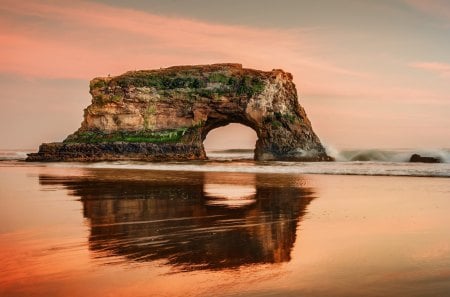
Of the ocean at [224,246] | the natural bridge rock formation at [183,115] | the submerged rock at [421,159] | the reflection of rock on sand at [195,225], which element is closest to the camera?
the ocean at [224,246]

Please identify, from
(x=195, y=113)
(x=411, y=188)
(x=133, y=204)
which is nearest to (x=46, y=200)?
(x=133, y=204)

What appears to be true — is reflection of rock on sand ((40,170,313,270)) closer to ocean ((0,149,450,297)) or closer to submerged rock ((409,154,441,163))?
ocean ((0,149,450,297))

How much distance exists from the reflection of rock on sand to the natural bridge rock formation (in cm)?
3439

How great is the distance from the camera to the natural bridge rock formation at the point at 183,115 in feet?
157

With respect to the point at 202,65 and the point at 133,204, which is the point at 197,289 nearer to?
the point at 133,204

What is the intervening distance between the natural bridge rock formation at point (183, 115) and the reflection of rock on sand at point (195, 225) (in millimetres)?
34391

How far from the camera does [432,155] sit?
45.7 m

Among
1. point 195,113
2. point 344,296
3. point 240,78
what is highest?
A: point 240,78

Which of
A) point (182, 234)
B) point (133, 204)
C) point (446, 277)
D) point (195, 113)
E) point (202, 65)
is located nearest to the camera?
point (446, 277)

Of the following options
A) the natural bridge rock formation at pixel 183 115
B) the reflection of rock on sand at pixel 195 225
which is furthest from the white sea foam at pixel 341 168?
the natural bridge rock formation at pixel 183 115

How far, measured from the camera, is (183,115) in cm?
5028

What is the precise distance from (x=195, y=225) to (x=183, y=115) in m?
43.0

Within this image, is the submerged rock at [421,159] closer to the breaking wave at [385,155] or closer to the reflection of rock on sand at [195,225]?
the breaking wave at [385,155]

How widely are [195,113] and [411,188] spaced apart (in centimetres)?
3596
